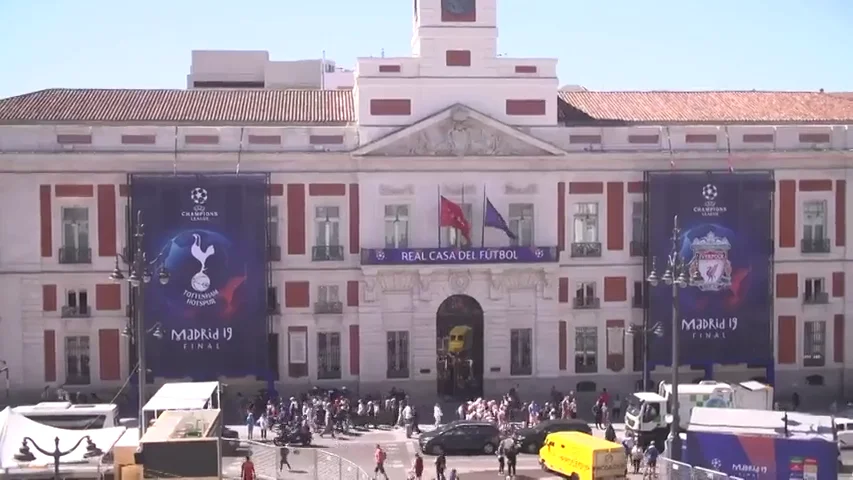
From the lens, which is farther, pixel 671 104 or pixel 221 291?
pixel 671 104

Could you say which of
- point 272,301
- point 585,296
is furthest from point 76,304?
point 585,296

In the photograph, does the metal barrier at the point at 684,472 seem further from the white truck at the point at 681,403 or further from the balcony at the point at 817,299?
the balcony at the point at 817,299

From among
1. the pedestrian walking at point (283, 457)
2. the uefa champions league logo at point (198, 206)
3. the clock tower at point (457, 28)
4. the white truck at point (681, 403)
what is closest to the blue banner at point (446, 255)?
the uefa champions league logo at point (198, 206)

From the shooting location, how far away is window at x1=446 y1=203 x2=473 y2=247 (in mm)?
47219

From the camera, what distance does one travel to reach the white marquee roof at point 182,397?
34.2 meters

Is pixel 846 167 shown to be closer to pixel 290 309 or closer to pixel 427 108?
pixel 427 108

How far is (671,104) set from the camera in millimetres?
51531

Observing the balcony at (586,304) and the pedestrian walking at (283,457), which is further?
the balcony at (586,304)

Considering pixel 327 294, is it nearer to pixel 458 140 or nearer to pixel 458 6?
pixel 458 140

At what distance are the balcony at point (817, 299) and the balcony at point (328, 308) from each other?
20.4m

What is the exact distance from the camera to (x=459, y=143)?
4691 cm

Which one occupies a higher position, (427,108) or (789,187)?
(427,108)

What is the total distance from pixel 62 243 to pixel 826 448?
3110cm

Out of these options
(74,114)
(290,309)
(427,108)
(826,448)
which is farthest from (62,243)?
(826,448)
